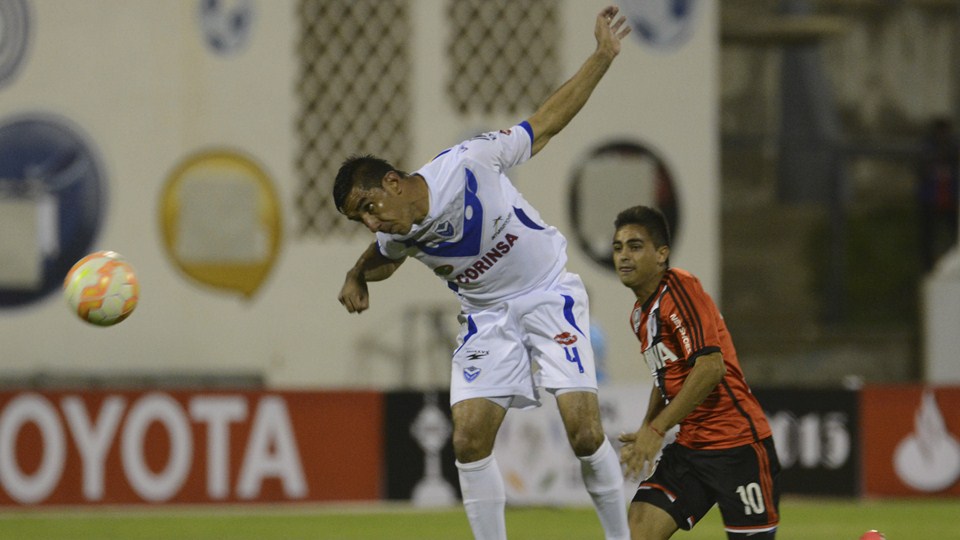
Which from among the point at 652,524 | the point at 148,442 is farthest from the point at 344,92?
the point at 652,524

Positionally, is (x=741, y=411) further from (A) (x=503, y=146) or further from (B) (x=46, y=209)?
(B) (x=46, y=209)

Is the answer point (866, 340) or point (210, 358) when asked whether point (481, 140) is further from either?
point (866, 340)

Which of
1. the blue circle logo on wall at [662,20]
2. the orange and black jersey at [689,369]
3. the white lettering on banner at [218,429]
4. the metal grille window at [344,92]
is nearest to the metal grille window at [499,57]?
the metal grille window at [344,92]

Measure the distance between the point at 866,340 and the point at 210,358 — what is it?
23.9ft

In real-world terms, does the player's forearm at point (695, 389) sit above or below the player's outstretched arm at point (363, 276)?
below

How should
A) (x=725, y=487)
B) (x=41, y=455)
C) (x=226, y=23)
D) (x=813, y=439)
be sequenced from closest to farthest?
(x=725, y=487)
(x=41, y=455)
(x=813, y=439)
(x=226, y=23)

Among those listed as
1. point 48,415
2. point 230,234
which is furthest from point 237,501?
point 230,234

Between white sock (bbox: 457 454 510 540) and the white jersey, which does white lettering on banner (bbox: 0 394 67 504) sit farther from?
white sock (bbox: 457 454 510 540)

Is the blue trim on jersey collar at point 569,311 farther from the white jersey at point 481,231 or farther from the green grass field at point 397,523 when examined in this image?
the green grass field at point 397,523

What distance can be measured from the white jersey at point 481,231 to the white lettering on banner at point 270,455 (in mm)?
5637

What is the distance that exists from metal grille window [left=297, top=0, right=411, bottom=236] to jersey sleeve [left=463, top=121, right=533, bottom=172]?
360 inches

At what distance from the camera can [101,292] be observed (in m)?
7.36

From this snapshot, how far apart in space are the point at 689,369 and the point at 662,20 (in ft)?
35.7

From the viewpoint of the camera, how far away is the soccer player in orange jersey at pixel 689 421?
253 inches
